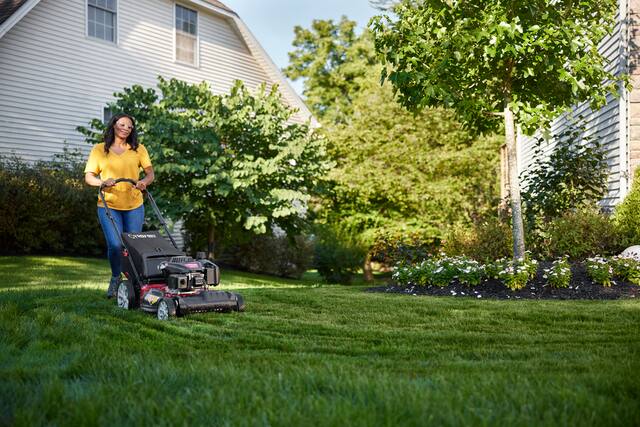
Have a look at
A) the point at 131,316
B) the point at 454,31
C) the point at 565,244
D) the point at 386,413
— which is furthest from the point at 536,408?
the point at 565,244

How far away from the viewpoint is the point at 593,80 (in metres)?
8.53

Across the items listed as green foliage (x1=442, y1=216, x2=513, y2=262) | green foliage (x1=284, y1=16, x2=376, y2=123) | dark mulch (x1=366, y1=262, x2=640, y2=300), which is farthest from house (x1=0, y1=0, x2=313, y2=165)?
green foliage (x1=284, y1=16, x2=376, y2=123)

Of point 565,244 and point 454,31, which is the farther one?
Answer: point 565,244

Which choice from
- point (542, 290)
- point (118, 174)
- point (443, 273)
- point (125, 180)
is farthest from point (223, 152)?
point (542, 290)

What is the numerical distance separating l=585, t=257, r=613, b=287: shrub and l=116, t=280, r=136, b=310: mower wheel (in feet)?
17.7

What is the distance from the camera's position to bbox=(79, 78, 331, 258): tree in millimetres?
12648

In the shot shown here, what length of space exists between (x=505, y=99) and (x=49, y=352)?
7.07 meters

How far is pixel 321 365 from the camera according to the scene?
358 cm

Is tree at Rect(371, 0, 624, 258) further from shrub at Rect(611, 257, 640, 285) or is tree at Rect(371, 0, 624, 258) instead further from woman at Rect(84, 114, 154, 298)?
woman at Rect(84, 114, 154, 298)

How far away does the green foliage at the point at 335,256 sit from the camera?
1661cm

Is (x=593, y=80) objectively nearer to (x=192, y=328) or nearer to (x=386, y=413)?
(x=192, y=328)

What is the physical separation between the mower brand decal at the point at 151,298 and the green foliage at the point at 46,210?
8.45 meters

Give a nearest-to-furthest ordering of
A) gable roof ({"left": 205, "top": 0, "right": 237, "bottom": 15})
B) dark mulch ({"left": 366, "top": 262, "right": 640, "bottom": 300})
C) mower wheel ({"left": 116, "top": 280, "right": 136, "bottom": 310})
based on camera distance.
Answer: mower wheel ({"left": 116, "top": 280, "right": 136, "bottom": 310})
dark mulch ({"left": 366, "top": 262, "right": 640, "bottom": 300})
gable roof ({"left": 205, "top": 0, "right": 237, "bottom": 15})

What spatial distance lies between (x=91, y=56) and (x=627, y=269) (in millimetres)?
13902
